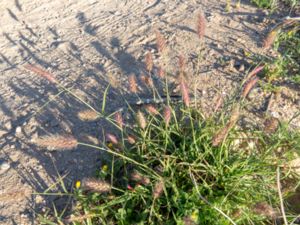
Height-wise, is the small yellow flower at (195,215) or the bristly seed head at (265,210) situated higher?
the bristly seed head at (265,210)

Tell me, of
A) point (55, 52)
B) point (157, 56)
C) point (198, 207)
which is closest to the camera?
point (198, 207)

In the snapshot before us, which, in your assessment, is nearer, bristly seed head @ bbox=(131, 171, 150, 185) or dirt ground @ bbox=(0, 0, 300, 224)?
bristly seed head @ bbox=(131, 171, 150, 185)

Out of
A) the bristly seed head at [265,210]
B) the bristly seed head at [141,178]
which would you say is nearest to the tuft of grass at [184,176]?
the bristly seed head at [141,178]

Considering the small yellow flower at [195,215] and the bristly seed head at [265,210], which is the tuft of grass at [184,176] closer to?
the small yellow flower at [195,215]

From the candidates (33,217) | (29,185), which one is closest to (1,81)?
(29,185)

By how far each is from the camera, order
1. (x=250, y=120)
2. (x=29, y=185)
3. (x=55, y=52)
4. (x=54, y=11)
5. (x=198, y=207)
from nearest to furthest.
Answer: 1. (x=198, y=207)
2. (x=29, y=185)
3. (x=250, y=120)
4. (x=55, y=52)
5. (x=54, y=11)

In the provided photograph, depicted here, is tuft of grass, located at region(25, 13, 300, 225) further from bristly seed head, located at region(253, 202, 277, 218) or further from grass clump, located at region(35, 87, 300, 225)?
bristly seed head, located at region(253, 202, 277, 218)

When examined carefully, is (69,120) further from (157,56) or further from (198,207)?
(198,207)

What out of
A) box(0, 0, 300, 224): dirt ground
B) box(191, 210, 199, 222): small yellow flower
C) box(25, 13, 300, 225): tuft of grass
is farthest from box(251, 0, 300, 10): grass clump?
box(191, 210, 199, 222): small yellow flower

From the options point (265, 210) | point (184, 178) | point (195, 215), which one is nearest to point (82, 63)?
point (184, 178)
